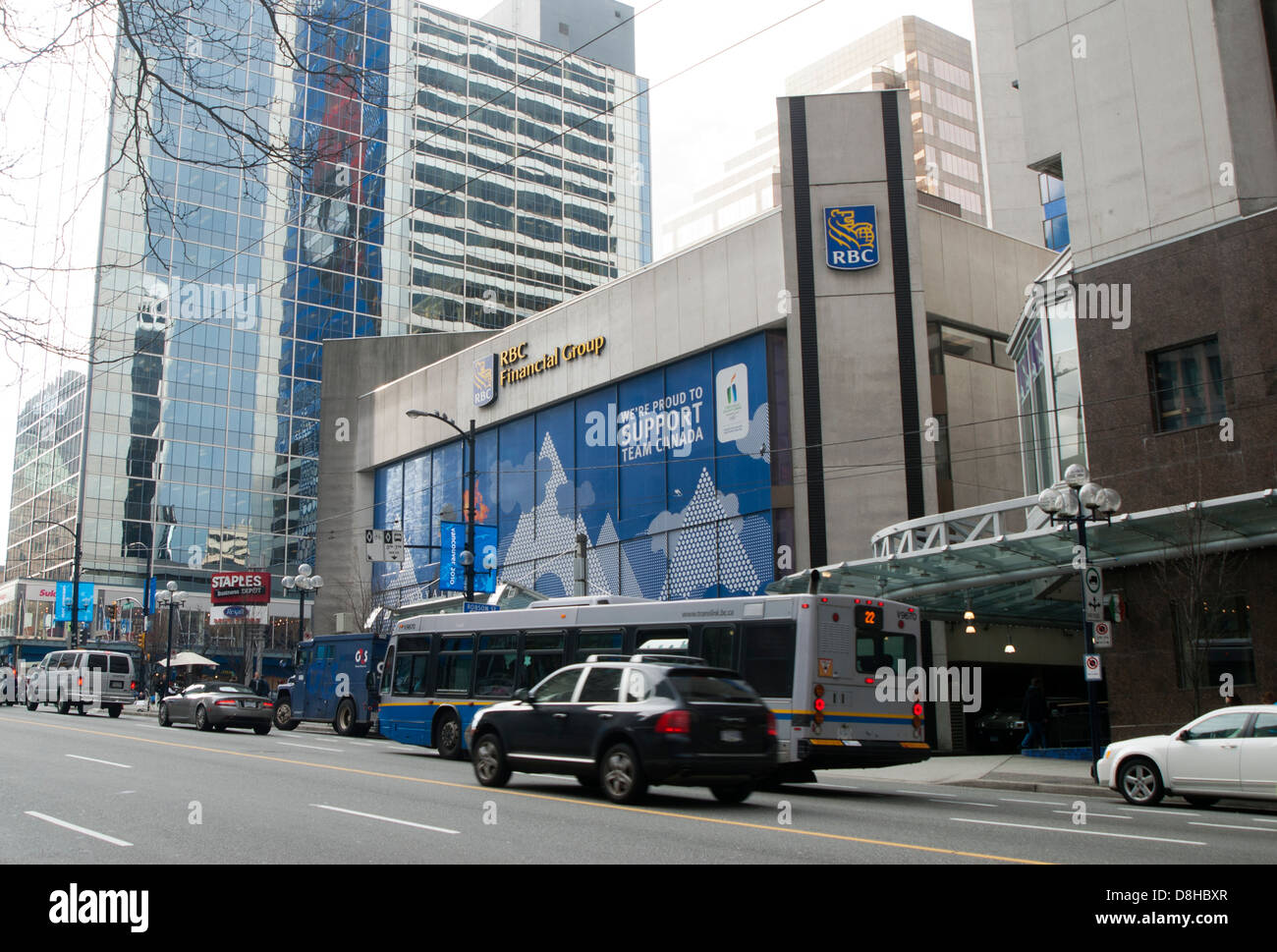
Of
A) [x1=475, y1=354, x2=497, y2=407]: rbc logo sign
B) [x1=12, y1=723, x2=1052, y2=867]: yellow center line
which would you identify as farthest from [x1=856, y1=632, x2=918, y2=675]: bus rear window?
[x1=475, y1=354, x2=497, y2=407]: rbc logo sign

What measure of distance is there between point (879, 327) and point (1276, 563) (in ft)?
43.0

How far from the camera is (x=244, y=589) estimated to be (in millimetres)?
58188

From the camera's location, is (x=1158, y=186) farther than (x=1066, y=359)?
No

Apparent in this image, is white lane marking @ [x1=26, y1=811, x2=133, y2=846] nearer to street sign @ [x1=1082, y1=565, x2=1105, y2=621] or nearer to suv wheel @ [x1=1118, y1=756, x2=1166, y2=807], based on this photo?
suv wheel @ [x1=1118, y1=756, x2=1166, y2=807]

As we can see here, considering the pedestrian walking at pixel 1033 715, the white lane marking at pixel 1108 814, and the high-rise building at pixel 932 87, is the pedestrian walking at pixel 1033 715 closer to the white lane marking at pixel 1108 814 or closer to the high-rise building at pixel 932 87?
the white lane marking at pixel 1108 814

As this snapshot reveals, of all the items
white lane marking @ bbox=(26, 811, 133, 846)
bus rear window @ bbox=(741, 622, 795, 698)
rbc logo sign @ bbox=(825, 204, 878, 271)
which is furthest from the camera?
rbc logo sign @ bbox=(825, 204, 878, 271)

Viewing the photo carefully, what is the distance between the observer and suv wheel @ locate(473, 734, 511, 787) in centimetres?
1511

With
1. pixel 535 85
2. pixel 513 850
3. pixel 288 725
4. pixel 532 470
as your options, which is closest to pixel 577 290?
pixel 535 85

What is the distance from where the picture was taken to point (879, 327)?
31219 millimetres

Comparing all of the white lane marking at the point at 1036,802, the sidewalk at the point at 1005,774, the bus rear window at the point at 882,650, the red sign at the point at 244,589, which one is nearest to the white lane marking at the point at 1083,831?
the white lane marking at the point at 1036,802

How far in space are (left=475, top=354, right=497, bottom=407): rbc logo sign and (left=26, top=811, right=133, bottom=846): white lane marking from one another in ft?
105

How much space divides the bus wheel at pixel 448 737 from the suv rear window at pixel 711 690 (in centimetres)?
936

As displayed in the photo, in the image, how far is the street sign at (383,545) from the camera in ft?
120
